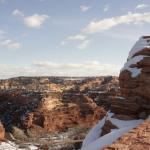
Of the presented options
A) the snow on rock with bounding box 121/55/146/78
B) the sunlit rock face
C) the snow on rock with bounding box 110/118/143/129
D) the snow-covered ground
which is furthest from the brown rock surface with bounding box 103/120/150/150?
the snow-covered ground

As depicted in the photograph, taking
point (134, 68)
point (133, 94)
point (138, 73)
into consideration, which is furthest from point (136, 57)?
point (133, 94)

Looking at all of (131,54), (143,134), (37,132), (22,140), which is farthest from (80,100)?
(143,134)

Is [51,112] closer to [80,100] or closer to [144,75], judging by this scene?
[80,100]

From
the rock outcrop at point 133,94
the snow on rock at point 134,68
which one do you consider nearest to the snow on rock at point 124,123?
the rock outcrop at point 133,94

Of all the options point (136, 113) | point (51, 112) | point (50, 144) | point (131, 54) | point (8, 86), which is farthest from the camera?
point (8, 86)

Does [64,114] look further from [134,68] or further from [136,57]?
[134,68]

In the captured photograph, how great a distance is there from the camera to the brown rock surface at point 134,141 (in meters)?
13.2

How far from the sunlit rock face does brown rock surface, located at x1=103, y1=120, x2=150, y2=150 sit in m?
13.2

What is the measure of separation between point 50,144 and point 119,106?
45.6 meters

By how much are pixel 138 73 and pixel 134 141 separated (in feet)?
53.1

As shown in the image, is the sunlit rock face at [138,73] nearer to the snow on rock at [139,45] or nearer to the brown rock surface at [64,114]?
the snow on rock at [139,45]

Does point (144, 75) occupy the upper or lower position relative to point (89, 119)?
upper

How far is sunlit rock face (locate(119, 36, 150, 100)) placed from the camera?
2933 cm

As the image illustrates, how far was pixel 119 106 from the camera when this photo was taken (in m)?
30.6
